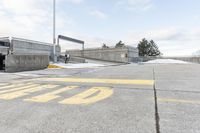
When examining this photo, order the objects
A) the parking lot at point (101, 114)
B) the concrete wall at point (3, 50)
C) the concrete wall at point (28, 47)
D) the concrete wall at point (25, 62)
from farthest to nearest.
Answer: the concrete wall at point (28, 47) < the concrete wall at point (3, 50) < the concrete wall at point (25, 62) < the parking lot at point (101, 114)

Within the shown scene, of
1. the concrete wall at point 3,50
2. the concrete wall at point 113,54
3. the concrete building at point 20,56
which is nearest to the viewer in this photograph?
the concrete building at point 20,56

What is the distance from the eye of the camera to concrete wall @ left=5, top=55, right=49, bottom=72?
17.8 metres

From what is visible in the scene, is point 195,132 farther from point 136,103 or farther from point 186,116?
point 136,103

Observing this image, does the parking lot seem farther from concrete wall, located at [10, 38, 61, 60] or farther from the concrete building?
concrete wall, located at [10, 38, 61, 60]

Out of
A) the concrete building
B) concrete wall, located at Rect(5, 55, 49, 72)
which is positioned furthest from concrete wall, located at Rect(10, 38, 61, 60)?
concrete wall, located at Rect(5, 55, 49, 72)

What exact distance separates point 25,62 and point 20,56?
756 millimetres

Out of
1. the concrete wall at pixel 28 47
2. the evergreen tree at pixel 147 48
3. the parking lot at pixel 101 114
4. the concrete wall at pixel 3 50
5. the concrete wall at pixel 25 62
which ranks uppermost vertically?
A: the evergreen tree at pixel 147 48

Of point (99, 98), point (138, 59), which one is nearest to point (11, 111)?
point (99, 98)

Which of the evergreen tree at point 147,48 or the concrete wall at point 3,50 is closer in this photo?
the concrete wall at point 3,50

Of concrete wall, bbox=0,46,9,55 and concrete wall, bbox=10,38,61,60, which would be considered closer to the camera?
concrete wall, bbox=0,46,9,55

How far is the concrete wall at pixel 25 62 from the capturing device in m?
17.8

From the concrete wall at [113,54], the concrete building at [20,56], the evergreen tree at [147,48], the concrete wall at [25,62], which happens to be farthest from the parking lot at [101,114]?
the evergreen tree at [147,48]

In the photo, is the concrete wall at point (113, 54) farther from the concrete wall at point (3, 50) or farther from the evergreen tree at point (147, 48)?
the evergreen tree at point (147, 48)

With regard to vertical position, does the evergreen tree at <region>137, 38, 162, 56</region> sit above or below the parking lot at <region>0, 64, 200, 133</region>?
above
